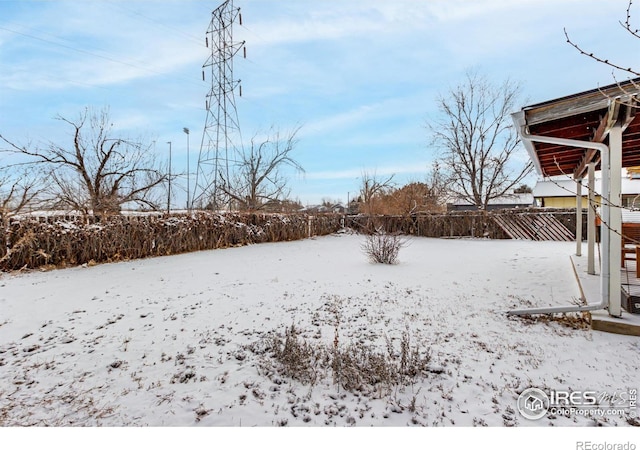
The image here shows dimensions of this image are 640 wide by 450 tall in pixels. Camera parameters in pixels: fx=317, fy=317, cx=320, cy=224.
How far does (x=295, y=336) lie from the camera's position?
9.35 ft

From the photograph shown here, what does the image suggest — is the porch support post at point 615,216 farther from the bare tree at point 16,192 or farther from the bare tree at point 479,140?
the bare tree at point 479,140

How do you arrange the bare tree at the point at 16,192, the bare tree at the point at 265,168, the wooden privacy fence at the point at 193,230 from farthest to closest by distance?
the bare tree at the point at 265,168 < the wooden privacy fence at the point at 193,230 < the bare tree at the point at 16,192

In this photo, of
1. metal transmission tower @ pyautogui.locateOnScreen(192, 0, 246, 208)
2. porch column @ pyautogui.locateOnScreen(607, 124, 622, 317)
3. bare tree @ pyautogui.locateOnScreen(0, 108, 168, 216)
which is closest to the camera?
porch column @ pyautogui.locateOnScreen(607, 124, 622, 317)

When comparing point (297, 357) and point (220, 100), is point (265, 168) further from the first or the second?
point (297, 357)

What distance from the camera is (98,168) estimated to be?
8.30 meters

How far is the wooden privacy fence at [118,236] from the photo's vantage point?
5719mm

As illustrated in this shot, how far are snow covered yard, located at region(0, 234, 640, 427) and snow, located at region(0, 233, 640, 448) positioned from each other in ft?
0.04

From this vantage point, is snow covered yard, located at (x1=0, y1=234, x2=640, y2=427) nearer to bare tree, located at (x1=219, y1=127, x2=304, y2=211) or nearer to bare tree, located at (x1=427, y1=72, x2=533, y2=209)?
bare tree, located at (x1=219, y1=127, x2=304, y2=211)

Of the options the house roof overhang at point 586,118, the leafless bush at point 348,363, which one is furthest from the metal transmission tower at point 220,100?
the leafless bush at point 348,363

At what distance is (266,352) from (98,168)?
26.9ft

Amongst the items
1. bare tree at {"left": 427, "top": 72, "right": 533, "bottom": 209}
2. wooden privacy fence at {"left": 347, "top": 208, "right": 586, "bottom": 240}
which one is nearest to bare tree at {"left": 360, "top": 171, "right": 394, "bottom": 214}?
wooden privacy fence at {"left": 347, "top": 208, "right": 586, "bottom": 240}

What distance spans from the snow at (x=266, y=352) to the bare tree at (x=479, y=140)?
41.7 ft

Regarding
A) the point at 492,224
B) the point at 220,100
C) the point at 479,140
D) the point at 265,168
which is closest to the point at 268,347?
the point at 220,100

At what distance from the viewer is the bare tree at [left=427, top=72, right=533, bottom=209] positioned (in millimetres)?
16453
